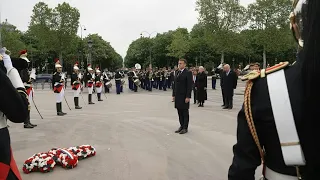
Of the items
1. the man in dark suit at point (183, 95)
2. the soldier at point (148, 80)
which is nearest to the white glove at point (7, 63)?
the man in dark suit at point (183, 95)

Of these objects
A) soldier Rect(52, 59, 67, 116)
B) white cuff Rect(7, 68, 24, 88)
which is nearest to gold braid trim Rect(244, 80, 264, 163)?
white cuff Rect(7, 68, 24, 88)

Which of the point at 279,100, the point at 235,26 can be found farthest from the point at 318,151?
the point at 235,26

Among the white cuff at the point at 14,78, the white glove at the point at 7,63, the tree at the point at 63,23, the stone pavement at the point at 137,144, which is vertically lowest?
the stone pavement at the point at 137,144

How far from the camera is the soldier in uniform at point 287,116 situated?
1.40 m

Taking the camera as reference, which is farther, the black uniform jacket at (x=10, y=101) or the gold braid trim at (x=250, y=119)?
the black uniform jacket at (x=10, y=101)

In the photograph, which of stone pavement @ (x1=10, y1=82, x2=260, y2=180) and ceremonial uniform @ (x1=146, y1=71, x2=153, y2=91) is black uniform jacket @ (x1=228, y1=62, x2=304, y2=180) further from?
ceremonial uniform @ (x1=146, y1=71, x2=153, y2=91)

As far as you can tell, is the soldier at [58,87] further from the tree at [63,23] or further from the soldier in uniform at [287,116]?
the tree at [63,23]

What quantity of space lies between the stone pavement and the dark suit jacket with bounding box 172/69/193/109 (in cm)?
84

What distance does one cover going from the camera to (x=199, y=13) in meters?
53.8

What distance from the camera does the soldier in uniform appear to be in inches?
55.1

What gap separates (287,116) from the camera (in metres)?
1.52

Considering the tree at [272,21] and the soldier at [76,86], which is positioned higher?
the tree at [272,21]

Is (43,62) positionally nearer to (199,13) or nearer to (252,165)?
(199,13)

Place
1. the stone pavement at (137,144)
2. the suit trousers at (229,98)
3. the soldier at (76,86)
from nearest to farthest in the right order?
the stone pavement at (137,144), the suit trousers at (229,98), the soldier at (76,86)
